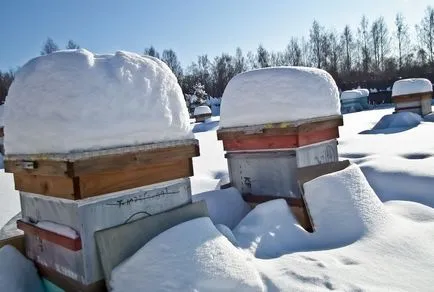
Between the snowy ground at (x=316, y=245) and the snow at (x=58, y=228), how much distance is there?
60 centimetres

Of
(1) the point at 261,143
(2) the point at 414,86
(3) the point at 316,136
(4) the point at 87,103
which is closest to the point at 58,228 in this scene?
(4) the point at 87,103

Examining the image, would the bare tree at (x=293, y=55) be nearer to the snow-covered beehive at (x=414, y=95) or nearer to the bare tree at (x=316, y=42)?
the bare tree at (x=316, y=42)

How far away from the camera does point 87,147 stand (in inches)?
136

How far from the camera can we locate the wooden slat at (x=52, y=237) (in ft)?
11.4

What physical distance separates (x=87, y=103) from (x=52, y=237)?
144cm

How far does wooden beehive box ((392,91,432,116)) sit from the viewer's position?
17.6m

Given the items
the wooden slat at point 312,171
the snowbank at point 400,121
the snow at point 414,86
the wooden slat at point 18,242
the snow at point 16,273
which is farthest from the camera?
the snow at point 414,86

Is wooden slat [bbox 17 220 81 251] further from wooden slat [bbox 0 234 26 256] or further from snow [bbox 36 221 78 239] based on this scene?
wooden slat [bbox 0 234 26 256]

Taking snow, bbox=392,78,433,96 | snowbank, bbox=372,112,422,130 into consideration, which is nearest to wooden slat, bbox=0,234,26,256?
snowbank, bbox=372,112,422,130

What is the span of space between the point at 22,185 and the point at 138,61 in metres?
1.92

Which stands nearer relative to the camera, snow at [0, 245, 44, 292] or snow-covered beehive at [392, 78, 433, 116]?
snow at [0, 245, 44, 292]

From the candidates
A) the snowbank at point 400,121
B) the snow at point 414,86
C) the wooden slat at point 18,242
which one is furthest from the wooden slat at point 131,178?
the snow at point 414,86

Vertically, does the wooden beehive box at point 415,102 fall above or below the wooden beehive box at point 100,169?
above

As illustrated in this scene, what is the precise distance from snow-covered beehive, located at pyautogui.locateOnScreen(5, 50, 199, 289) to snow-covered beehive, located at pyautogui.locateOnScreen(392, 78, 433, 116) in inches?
640
